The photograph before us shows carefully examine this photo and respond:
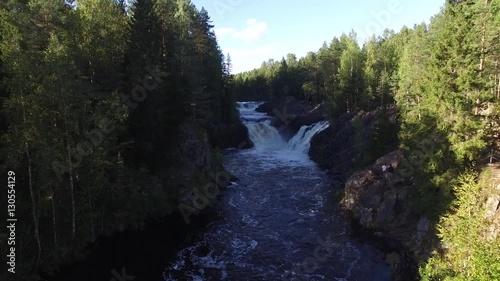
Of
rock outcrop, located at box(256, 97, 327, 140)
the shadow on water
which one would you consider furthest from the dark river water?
rock outcrop, located at box(256, 97, 327, 140)

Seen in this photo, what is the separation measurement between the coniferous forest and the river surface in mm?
4538

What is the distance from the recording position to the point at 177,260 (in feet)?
83.0

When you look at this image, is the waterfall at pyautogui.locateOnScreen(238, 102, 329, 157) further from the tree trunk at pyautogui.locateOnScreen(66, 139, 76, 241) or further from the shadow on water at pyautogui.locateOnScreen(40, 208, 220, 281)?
the tree trunk at pyautogui.locateOnScreen(66, 139, 76, 241)

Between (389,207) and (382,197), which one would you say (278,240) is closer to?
(389,207)

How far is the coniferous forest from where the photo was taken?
63.8ft

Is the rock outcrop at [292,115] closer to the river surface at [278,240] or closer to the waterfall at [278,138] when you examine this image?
the waterfall at [278,138]

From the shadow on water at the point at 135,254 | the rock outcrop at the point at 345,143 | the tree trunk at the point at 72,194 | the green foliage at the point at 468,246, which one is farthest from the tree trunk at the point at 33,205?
the rock outcrop at the point at 345,143

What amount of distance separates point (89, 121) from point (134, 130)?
8450 mm

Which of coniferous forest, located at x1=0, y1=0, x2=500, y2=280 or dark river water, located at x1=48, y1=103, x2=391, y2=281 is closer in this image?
coniferous forest, located at x1=0, y1=0, x2=500, y2=280

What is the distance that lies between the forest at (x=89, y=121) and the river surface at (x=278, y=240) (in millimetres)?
5698

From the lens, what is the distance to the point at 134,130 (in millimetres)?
32031

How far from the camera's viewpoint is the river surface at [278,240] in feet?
76.8

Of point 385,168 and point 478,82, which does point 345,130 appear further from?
point 478,82

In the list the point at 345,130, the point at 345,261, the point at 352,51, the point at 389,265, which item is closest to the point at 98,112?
the point at 345,261
